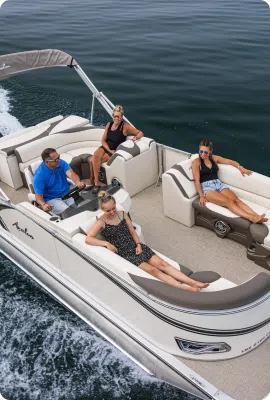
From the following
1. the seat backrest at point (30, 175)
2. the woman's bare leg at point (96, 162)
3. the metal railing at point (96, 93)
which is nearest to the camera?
the seat backrest at point (30, 175)

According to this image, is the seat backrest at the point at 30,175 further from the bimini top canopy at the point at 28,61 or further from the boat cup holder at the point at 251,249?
the boat cup holder at the point at 251,249

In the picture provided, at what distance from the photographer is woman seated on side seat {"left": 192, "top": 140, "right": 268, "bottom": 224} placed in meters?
4.88

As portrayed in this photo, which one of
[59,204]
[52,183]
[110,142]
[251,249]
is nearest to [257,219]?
[251,249]

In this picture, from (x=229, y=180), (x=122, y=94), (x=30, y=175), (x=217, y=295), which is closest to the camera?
(x=217, y=295)

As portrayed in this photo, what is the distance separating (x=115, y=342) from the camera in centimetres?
429

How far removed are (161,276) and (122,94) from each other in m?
8.63

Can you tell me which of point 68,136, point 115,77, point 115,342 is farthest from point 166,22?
point 115,342

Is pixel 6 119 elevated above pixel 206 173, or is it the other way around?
pixel 206 173

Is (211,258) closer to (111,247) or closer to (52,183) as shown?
(111,247)

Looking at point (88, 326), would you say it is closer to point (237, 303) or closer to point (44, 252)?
point (44, 252)

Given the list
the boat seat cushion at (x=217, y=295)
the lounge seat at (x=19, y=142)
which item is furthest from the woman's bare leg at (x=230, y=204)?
the lounge seat at (x=19, y=142)

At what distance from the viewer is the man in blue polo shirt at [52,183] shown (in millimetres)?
4873

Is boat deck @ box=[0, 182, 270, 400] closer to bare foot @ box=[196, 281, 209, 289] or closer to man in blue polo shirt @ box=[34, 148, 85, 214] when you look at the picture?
bare foot @ box=[196, 281, 209, 289]

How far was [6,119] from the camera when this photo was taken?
10.5m
